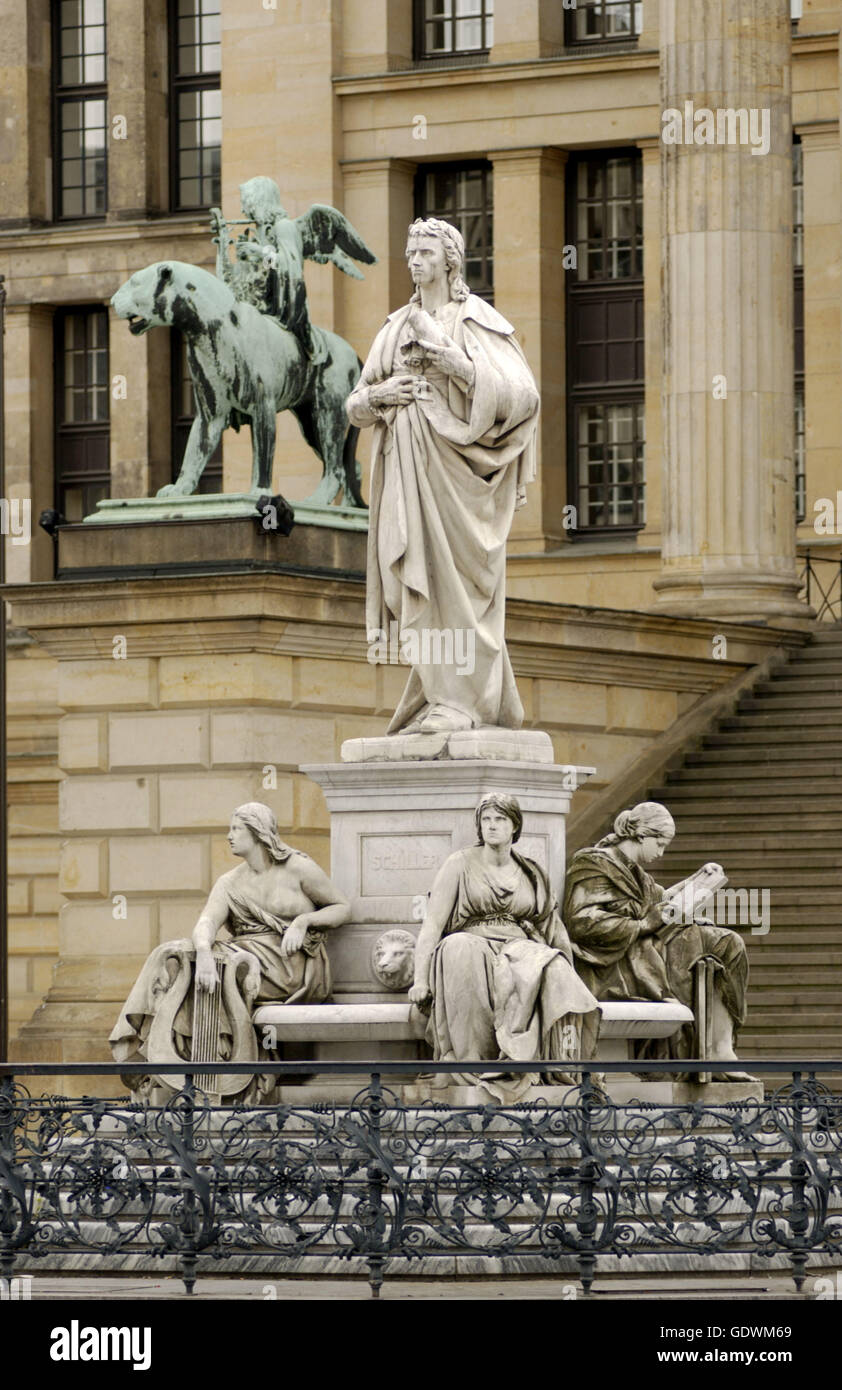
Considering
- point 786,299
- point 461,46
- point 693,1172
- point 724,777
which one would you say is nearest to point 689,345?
point 786,299

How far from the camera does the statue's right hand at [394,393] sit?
14.8 metres

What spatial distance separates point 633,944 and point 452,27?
3562 cm

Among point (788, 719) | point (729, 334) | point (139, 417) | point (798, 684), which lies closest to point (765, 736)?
point (788, 719)

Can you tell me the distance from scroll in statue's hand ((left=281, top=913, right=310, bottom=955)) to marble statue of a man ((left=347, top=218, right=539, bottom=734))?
1.02 m

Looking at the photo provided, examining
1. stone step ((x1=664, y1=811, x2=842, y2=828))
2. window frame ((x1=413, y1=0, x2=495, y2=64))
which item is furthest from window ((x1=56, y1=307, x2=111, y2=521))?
stone step ((x1=664, y1=811, x2=842, y2=828))

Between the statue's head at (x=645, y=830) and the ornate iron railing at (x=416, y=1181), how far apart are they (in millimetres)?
2177

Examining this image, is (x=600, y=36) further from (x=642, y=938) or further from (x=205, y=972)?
(x=205, y=972)

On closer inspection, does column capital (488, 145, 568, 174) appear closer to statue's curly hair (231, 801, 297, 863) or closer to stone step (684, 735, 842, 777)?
stone step (684, 735, 842, 777)

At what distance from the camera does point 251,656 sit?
29016 millimetres

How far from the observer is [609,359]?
47656 millimetres

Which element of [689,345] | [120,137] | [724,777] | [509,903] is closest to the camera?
[509,903]

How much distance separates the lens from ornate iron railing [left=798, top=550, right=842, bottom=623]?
4131 centimetres
